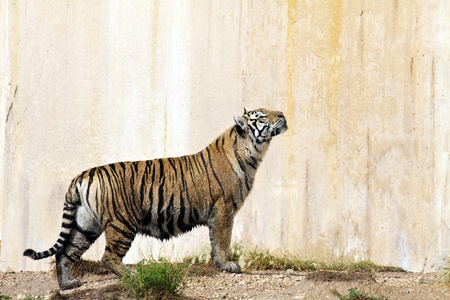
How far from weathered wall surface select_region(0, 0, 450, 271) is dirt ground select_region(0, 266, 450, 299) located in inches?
36.1

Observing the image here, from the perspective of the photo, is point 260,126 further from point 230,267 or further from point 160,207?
point 230,267

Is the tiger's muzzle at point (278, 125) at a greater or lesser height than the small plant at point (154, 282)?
greater

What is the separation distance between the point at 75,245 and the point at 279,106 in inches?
119

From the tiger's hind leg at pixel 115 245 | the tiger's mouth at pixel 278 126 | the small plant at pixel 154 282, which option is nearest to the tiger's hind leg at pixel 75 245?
the tiger's hind leg at pixel 115 245

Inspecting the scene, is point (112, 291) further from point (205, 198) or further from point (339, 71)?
point (339, 71)

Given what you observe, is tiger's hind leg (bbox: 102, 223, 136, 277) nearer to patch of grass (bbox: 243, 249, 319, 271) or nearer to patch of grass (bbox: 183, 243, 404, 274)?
patch of grass (bbox: 183, 243, 404, 274)

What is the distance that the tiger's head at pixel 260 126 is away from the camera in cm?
632

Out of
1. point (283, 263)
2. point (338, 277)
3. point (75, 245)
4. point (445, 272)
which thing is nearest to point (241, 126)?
point (283, 263)

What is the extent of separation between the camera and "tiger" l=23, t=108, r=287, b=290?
5.92 metres

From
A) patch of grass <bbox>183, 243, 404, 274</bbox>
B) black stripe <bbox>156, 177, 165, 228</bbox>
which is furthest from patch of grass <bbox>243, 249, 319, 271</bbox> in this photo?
black stripe <bbox>156, 177, 165, 228</bbox>

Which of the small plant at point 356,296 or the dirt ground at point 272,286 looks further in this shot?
the dirt ground at point 272,286

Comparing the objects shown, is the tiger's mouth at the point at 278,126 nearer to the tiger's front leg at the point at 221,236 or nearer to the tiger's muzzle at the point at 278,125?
the tiger's muzzle at the point at 278,125

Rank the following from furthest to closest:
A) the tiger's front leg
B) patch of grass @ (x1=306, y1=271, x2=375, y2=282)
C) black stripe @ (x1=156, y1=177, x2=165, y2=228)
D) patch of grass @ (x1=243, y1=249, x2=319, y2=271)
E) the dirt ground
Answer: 1. patch of grass @ (x1=243, y1=249, x2=319, y2=271)
2. the tiger's front leg
3. black stripe @ (x1=156, y1=177, x2=165, y2=228)
4. patch of grass @ (x1=306, y1=271, x2=375, y2=282)
5. the dirt ground

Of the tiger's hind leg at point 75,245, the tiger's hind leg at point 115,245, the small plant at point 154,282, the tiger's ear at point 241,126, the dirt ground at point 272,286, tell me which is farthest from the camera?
the tiger's ear at point 241,126
